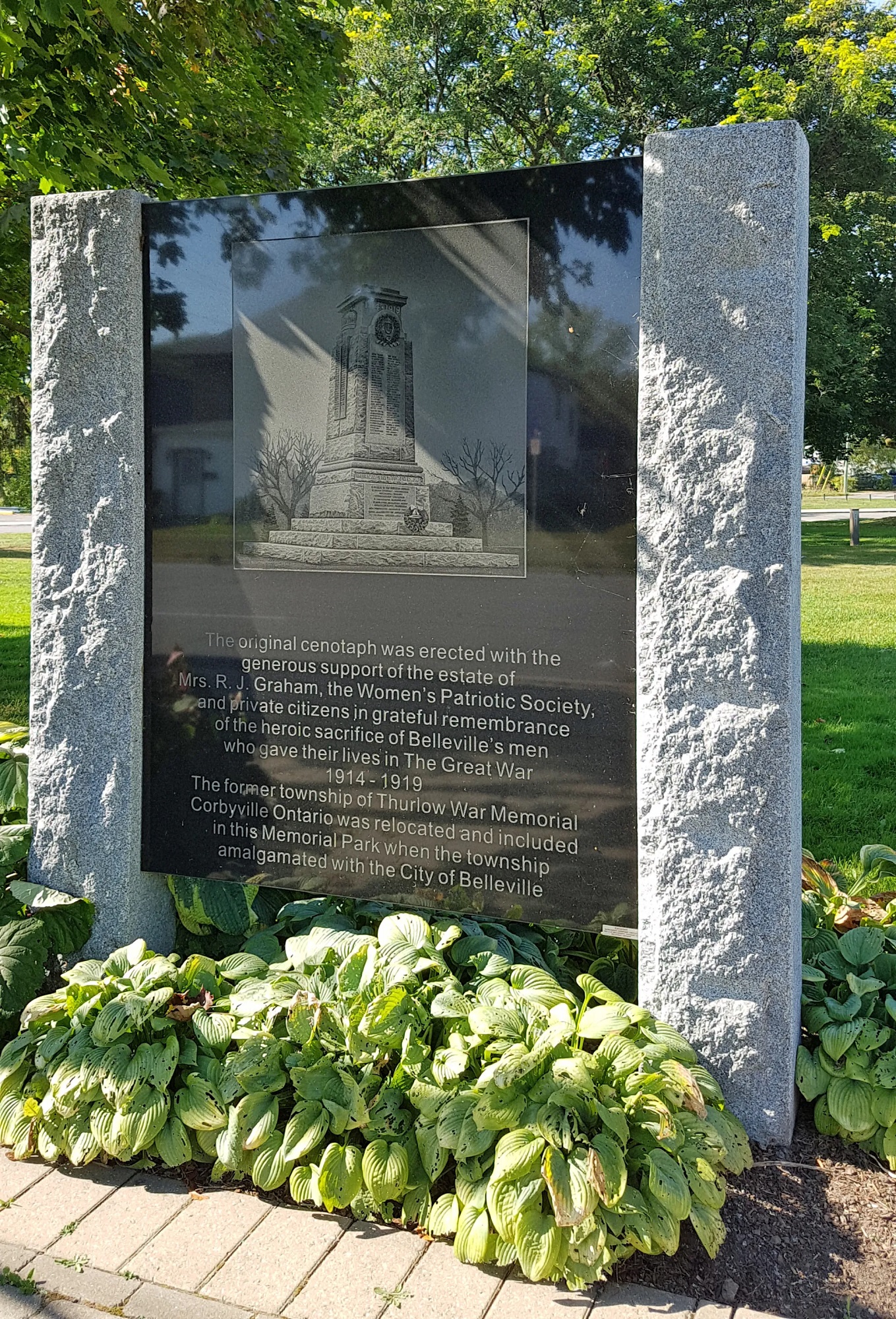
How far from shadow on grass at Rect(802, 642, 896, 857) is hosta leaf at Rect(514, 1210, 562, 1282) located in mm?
2955

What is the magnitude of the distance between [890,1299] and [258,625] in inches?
99.1

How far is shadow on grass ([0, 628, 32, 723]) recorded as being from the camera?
25.1ft

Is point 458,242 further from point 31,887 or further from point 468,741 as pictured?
point 31,887

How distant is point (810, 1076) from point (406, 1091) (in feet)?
3.70

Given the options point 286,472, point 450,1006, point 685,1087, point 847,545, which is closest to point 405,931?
point 450,1006

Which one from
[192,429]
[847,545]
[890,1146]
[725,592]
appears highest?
[847,545]

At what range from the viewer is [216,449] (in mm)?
3518

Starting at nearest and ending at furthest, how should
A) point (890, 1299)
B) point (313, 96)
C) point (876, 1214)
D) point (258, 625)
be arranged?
point (890, 1299)
point (876, 1214)
point (258, 625)
point (313, 96)

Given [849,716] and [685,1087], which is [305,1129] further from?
[849,716]

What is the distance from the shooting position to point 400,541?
328 cm

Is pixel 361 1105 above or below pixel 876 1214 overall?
above

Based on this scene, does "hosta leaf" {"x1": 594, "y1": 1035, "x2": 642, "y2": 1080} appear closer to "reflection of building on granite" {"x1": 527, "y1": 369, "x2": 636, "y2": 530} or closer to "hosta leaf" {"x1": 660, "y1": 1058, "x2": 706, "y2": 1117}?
"hosta leaf" {"x1": 660, "y1": 1058, "x2": 706, "y2": 1117}

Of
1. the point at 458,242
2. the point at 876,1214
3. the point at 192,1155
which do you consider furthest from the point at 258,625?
the point at 876,1214

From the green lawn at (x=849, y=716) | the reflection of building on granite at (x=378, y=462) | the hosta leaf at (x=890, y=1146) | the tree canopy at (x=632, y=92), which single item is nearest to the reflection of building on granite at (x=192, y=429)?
the reflection of building on granite at (x=378, y=462)
